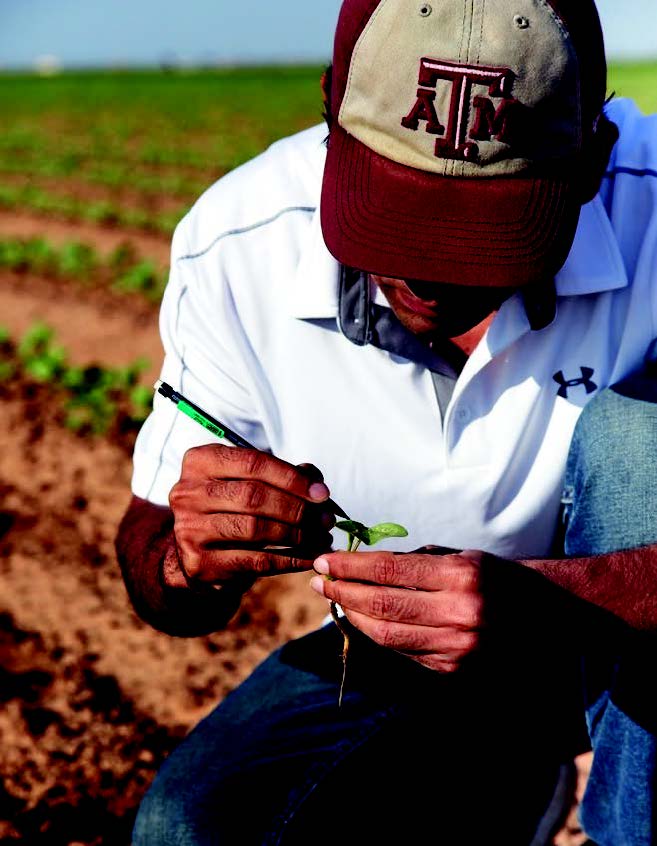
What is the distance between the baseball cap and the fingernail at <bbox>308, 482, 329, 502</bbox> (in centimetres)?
39

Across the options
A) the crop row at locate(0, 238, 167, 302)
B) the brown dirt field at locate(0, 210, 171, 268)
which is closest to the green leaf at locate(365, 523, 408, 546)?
the crop row at locate(0, 238, 167, 302)

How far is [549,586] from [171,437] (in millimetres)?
846

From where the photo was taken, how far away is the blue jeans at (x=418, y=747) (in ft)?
6.08

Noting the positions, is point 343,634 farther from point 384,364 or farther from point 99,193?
point 99,193

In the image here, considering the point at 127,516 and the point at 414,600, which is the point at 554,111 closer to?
the point at 414,600

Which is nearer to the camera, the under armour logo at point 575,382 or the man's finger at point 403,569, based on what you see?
the man's finger at point 403,569

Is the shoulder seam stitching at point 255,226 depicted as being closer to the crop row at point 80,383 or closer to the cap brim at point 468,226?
the cap brim at point 468,226

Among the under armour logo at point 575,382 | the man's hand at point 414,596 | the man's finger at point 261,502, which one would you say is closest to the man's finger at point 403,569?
the man's hand at point 414,596

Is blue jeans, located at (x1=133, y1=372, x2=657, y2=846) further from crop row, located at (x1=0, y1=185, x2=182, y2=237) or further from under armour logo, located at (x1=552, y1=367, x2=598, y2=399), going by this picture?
crop row, located at (x1=0, y1=185, x2=182, y2=237)

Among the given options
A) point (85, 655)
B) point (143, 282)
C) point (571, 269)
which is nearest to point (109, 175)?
point (143, 282)

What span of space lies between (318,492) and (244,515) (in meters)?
0.13

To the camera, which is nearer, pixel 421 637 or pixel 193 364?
pixel 421 637

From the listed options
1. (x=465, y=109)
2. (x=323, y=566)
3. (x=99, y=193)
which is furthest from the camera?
(x=99, y=193)

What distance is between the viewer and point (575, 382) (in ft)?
6.31
